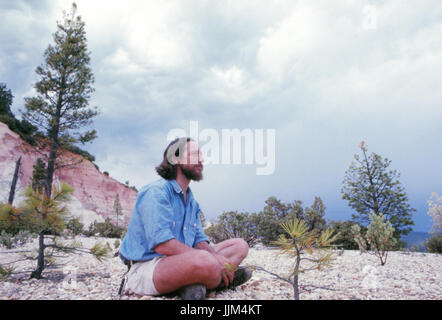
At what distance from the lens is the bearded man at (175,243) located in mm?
2221

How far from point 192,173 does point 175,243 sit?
76 cm

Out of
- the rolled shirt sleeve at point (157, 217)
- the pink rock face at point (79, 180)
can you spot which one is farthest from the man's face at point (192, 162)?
the pink rock face at point (79, 180)

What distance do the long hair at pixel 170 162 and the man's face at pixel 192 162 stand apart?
0.33 feet

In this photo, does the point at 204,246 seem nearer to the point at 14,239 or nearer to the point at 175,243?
the point at 175,243

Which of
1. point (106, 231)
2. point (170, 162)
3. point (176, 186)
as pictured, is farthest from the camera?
point (106, 231)


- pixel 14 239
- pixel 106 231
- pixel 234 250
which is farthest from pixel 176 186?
pixel 106 231

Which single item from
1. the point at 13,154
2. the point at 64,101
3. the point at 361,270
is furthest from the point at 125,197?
the point at 361,270

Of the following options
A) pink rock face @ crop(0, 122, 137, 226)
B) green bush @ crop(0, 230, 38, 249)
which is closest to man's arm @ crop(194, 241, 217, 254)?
green bush @ crop(0, 230, 38, 249)

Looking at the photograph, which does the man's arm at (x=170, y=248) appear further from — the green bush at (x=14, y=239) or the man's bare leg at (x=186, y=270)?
the green bush at (x=14, y=239)

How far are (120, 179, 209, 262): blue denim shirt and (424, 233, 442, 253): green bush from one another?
861 centimetres

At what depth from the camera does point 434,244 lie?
820 centimetres

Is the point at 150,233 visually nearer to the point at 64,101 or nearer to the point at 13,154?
the point at 64,101

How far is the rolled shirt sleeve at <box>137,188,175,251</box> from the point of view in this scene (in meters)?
2.20

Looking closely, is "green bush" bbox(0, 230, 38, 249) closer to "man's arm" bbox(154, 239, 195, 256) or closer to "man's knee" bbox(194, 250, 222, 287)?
"man's arm" bbox(154, 239, 195, 256)
